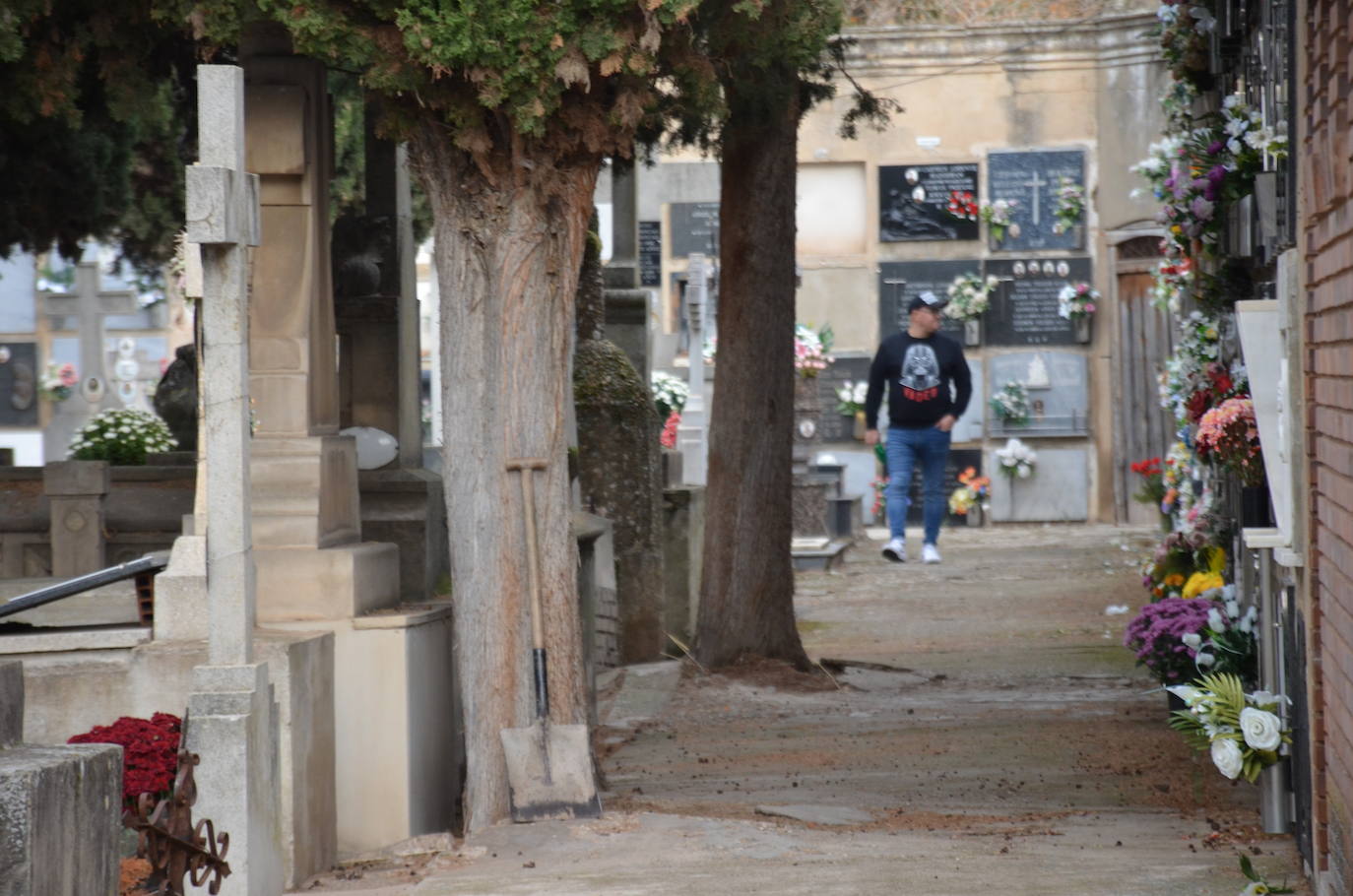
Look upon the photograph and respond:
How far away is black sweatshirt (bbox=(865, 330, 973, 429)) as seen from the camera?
1412cm

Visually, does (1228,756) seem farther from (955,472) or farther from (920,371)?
(955,472)

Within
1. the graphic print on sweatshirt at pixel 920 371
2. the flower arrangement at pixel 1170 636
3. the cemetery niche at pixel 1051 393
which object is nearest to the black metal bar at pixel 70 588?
the flower arrangement at pixel 1170 636

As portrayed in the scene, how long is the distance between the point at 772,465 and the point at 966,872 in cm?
546

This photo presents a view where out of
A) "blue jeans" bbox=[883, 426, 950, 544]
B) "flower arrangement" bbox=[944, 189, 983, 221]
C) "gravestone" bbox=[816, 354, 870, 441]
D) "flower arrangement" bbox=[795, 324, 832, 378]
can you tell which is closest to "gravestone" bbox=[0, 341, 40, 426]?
A: "gravestone" bbox=[816, 354, 870, 441]

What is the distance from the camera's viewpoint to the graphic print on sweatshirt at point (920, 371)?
1419 cm

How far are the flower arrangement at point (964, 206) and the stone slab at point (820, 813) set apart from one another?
16525 mm

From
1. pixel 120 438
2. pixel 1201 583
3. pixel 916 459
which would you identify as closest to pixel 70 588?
pixel 120 438

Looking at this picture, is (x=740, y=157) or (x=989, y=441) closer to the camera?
(x=740, y=157)

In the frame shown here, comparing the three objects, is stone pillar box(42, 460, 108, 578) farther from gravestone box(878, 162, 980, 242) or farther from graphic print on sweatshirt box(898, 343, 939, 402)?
gravestone box(878, 162, 980, 242)

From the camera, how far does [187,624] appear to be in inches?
241

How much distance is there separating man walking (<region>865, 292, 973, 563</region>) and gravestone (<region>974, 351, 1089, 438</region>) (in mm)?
7890

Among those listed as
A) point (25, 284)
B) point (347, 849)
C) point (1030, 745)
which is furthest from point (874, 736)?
point (25, 284)

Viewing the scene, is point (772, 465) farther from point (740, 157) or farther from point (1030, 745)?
point (1030, 745)

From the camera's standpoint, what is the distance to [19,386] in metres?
29.5
